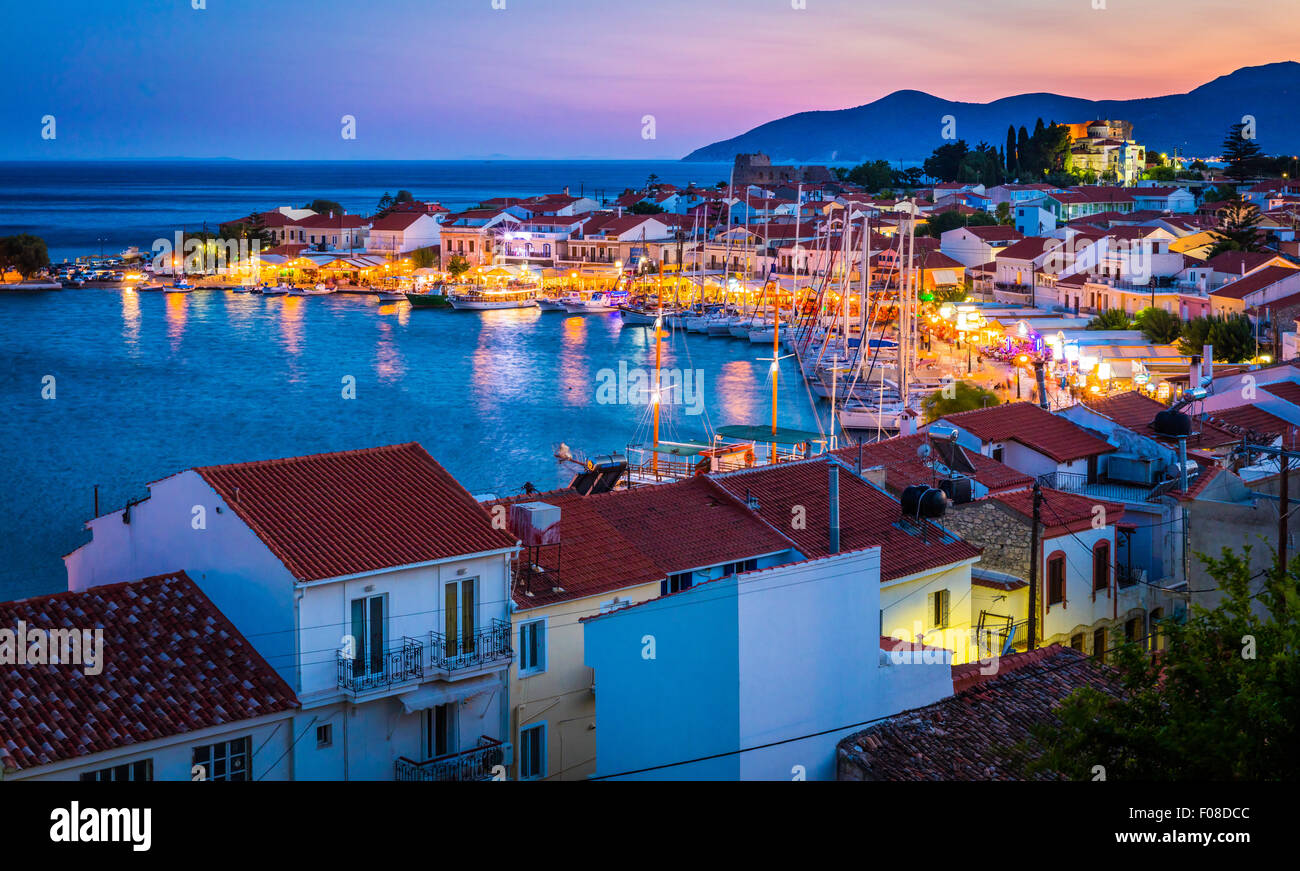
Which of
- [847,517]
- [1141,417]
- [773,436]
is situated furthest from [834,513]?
[773,436]

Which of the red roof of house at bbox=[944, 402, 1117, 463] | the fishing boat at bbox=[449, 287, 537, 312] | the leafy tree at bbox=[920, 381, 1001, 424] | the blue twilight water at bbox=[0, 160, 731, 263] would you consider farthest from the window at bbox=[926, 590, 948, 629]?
the blue twilight water at bbox=[0, 160, 731, 263]

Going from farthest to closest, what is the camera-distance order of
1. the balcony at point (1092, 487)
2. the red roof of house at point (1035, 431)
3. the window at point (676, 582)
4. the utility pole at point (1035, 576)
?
the red roof of house at point (1035, 431) → the balcony at point (1092, 487) → the utility pole at point (1035, 576) → the window at point (676, 582)

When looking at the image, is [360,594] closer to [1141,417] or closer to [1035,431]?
[1035,431]

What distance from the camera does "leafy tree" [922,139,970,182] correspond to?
90.4 meters

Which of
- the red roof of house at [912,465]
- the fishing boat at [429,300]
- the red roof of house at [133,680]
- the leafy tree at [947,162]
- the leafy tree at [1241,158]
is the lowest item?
the red roof of house at [133,680]

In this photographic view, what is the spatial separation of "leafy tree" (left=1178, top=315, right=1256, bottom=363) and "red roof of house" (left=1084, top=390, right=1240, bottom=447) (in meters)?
15.2

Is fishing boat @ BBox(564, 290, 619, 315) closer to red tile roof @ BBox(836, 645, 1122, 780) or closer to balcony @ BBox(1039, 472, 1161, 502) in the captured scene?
balcony @ BBox(1039, 472, 1161, 502)

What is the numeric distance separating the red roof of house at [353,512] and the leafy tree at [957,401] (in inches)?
671

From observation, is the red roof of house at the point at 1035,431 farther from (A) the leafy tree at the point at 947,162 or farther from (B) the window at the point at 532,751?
(A) the leafy tree at the point at 947,162

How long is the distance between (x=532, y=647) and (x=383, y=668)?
119cm

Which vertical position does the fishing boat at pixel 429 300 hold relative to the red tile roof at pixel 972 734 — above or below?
above

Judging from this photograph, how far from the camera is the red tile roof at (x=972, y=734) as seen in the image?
6762 mm

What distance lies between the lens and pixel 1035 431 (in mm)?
14258

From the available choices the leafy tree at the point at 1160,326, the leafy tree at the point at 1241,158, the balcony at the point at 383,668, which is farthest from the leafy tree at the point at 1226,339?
the leafy tree at the point at 1241,158
